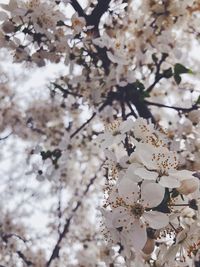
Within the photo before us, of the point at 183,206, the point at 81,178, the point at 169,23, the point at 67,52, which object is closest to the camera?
the point at 183,206

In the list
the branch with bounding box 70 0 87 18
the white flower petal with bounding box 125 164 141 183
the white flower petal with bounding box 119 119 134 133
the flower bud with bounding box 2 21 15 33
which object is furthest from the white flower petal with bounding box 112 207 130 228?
the branch with bounding box 70 0 87 18

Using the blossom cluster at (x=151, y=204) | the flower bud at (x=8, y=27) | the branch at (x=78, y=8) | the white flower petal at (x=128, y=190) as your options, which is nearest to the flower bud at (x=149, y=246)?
the blossom cluster at (x=151, y=204)

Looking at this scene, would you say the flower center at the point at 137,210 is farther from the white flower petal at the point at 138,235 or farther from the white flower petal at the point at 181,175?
the white flower petal at the point at 181,175

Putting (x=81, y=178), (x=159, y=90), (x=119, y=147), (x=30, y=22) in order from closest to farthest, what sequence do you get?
(x=119, y=147)
(x=30, y=22)
(x=159, y=90)
(x=81, y=178)

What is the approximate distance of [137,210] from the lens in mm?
1368

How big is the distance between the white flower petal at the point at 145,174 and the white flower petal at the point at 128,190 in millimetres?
40

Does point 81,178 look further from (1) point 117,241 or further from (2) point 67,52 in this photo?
(1) point 117,241

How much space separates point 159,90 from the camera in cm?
491

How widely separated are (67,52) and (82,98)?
2.27 ft

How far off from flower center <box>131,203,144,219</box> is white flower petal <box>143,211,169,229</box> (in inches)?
1.1

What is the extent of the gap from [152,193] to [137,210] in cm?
11

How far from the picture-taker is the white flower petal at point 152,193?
4.19 ft

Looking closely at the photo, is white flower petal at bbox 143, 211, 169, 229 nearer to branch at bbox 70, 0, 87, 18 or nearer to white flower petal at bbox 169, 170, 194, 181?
white flower petal at bbox 169, 170, 194, 181

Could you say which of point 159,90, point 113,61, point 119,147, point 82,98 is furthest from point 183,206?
point 159,90
